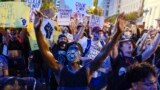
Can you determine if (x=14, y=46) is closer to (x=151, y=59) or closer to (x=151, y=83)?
(x=151, y=59)

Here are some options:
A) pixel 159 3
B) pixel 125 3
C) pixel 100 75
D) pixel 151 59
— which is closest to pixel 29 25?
pixel 100 75

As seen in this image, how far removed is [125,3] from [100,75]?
4257 inches

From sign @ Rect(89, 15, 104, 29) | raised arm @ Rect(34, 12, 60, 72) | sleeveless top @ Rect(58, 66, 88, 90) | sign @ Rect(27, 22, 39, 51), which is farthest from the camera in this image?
sign @ Rect(89, 15, 104, 29)

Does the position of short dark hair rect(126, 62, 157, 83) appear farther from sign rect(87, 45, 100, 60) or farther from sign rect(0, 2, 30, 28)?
sign rect(87, 45, 100, 60)

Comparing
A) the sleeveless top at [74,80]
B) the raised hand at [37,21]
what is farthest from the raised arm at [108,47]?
the raised hand at [37,21]

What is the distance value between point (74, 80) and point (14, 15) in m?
3.46

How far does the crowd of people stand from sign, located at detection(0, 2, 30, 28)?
457 mm

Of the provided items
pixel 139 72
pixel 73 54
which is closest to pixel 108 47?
pixel 73 54

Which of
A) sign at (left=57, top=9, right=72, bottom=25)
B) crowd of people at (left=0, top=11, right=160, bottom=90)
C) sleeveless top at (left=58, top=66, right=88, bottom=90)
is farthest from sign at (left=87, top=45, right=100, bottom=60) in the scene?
sleeveless top at (left=58, top=66, right=88, bottom=90)

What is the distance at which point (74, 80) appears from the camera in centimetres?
574

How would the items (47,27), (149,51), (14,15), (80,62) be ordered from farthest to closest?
1. (14,15)
2. (47,27)
3. (149,51)
4. (80,62)

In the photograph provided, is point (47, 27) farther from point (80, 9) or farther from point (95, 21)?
point (80, 9)

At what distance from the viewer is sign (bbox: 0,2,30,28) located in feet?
29.1

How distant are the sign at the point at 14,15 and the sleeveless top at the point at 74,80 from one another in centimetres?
319
